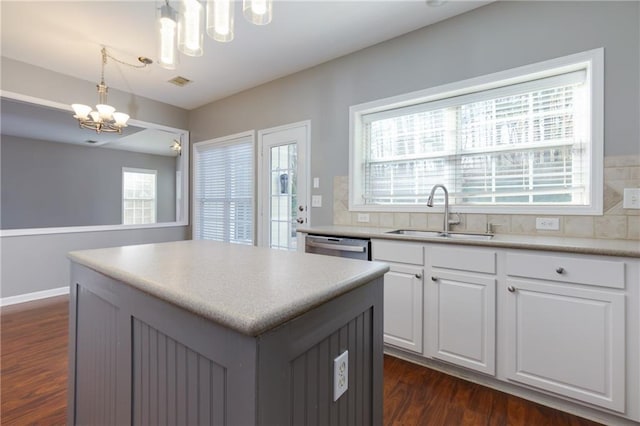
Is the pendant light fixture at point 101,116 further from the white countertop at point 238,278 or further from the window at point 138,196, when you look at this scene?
the white countertop at point 238,278

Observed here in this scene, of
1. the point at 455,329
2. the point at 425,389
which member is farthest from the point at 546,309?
the point at 425,389

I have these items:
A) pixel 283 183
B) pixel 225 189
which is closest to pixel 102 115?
pixel 225 189

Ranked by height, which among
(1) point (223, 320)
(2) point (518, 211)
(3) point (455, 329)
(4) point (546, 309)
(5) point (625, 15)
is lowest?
(3) point (455, 329)

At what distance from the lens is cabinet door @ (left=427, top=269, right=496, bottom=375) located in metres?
1.80

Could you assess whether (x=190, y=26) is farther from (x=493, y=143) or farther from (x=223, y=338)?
(x=493, y=143)

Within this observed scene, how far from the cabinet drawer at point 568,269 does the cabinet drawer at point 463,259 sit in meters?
0.10

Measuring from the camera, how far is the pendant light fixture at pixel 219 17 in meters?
1.30

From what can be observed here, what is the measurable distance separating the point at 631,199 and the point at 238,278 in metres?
2.29

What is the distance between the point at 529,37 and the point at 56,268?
5285 mm

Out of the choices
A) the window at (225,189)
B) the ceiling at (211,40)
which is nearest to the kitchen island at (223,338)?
the ceiling at (211,40)

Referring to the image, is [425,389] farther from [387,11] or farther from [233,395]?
[387,11]

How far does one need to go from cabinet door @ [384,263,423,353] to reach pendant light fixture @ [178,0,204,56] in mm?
1770

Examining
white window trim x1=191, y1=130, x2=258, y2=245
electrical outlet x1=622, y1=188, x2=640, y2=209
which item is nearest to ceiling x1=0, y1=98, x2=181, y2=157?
white window trim x1=191, y1=130, x2=258, y2=245

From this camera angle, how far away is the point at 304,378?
0.73m
